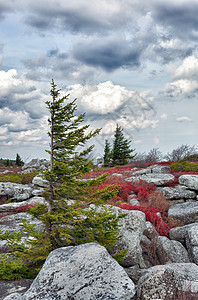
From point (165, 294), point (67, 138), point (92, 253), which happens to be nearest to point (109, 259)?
point (92, 253)

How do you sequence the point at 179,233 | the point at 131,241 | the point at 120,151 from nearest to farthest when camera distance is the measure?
the point at 131,241 → the point at 179,233 → the point at 120,151

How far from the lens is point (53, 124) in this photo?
6016mm

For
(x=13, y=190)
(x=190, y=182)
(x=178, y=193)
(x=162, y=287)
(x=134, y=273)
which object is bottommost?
(x=134, y=273)

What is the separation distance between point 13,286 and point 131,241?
3.67 metres

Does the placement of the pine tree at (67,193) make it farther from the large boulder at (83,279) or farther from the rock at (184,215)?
the rock at (184,215)

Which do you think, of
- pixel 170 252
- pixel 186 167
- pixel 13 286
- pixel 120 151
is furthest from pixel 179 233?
pixel 120 151

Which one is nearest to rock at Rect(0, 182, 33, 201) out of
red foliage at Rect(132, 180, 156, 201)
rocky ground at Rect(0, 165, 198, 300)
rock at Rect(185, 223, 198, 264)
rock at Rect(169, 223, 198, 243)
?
red foliage at Rect(132, 180, 156, 201)

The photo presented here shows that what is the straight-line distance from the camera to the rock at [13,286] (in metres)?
4.65

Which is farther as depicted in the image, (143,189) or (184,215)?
(143,189)

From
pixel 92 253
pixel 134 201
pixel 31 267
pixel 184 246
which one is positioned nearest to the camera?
pixel 92 253

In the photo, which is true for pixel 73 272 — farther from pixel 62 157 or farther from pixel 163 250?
pixel 163 250

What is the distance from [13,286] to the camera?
497cm

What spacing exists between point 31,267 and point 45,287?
2.22 meters

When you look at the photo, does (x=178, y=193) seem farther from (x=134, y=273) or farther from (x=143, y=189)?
(x=134, y=273)
